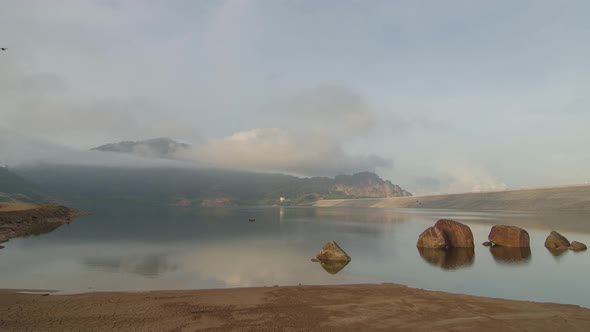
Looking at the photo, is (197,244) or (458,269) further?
(197,244)

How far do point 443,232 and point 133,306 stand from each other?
43.7 m

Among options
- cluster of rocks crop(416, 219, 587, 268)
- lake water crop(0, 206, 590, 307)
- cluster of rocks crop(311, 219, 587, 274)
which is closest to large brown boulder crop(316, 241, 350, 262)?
cluster of rocks crop(311, 219, 587, 274)

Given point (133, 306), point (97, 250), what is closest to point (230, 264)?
point (133, 306)

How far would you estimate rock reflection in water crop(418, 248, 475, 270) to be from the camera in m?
36.8

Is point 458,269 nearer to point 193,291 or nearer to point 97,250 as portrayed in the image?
point 193,291

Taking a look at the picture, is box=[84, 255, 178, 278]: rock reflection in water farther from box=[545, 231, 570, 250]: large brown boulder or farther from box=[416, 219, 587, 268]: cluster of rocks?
box=[545, 231, 570, 250]: large brown boulder

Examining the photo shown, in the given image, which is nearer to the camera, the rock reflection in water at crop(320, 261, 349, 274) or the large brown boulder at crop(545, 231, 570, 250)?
the rock reflection in water at crop(320, 261, 349, 274)

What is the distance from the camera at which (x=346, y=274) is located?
32125 mm

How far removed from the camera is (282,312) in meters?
18.3

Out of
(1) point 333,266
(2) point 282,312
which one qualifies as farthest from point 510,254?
(2) point 282,312

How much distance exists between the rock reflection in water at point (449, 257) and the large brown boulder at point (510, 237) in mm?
7201

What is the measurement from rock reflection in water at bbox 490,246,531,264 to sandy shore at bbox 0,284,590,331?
818 inches

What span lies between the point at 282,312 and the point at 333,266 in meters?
18.6

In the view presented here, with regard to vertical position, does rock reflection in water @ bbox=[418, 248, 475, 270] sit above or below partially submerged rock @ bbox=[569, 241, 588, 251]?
below
